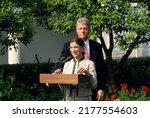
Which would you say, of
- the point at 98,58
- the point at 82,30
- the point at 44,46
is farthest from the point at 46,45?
the point at 82,30

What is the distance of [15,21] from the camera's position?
9250 millimetres

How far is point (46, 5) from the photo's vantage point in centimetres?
1068

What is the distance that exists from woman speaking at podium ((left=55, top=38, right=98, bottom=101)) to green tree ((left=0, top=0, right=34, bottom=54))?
375 centimetres

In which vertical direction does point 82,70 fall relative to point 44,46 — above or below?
below

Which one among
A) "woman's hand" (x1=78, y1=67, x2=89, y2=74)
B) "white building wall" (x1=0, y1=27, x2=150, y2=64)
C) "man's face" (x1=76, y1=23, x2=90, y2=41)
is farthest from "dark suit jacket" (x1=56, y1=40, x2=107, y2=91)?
"white building wall" (x1=0, y1=27, x2=150, y2=64)

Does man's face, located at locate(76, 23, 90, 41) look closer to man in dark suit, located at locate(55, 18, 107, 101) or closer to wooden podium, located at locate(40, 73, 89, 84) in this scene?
man in dark suit, located at locate(55, 18, 107, 101)

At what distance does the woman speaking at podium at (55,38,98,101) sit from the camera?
5.47 metres

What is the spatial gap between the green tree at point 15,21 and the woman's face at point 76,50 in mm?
3758

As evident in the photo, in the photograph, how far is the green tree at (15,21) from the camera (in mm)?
9141

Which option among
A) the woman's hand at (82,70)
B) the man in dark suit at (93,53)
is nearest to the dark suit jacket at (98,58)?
the man in dark suit at (93,53)

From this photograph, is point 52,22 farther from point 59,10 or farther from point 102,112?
point 102,112

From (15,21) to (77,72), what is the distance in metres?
4.01

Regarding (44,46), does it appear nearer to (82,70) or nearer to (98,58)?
(98,58)

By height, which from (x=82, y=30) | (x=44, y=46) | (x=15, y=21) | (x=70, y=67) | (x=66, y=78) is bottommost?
(x=66, y=78)
